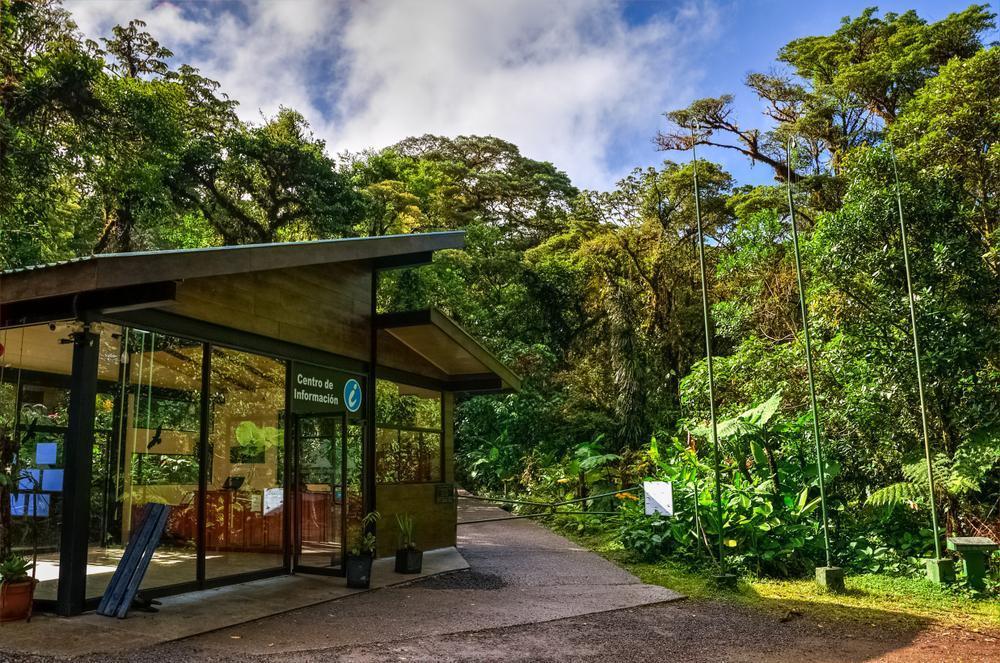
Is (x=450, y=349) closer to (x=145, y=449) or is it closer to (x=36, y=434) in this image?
(x=145, y=449)

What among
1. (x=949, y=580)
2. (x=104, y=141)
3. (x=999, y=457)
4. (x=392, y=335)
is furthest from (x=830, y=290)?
(x=104, y=141)

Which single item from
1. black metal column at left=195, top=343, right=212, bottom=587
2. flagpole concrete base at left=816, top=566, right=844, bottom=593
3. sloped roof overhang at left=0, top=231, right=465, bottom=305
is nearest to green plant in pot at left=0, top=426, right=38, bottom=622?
sloped roof overhang at left=0, top=231, right=465, bottom=305

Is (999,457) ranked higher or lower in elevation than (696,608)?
higher

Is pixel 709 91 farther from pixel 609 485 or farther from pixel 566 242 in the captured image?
pixel 609 485

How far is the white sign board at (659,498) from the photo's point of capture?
8.89 metres

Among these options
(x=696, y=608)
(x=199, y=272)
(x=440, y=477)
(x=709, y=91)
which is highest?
(x=709, y=91)

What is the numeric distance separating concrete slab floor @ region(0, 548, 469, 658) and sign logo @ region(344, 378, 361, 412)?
2.08m

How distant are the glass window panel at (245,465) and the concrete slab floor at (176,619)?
34 cm

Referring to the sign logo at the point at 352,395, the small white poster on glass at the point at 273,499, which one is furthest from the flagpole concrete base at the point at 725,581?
the small white poster on glass at the point at 273,499

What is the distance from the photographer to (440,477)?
11141 mm

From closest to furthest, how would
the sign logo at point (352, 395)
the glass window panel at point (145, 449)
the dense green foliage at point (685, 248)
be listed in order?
the glass window panel at point (145, 449), the dense green foliage at point (685, 248), the sign logo at point (352, 395)

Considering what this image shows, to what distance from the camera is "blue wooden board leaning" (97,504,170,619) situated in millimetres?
5789

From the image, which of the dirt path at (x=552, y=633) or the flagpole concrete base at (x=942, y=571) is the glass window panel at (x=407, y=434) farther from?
the flagpole concrete base at (x=942, y=571)

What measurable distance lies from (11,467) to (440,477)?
20.1 feet
